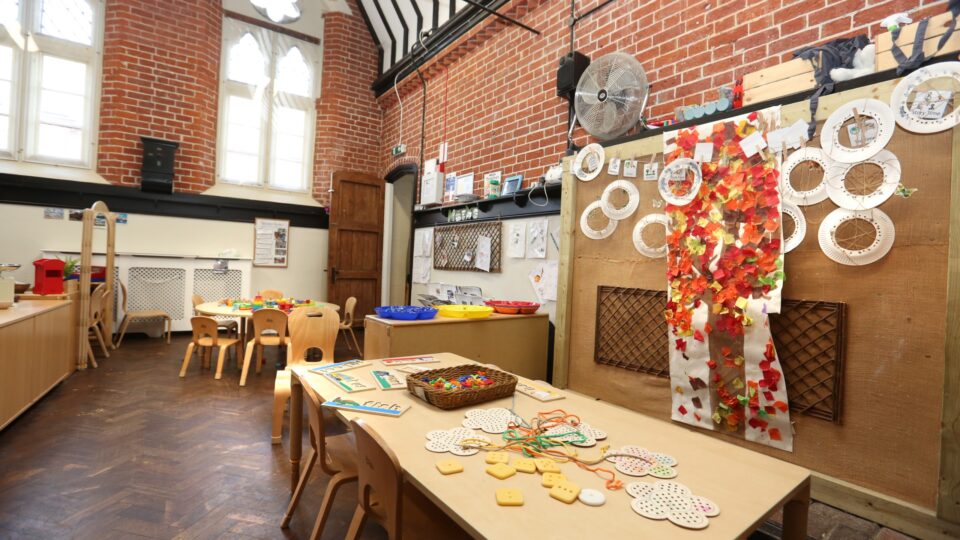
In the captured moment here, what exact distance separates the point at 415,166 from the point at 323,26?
315 centimetres

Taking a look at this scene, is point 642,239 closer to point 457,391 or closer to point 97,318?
point 457,391

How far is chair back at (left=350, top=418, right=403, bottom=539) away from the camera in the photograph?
3.80ft

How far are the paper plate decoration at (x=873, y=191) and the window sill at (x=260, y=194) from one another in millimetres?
6727

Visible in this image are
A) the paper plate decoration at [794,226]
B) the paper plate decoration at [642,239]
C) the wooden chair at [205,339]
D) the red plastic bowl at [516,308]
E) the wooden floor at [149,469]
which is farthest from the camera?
the wooden chair at [205,339]

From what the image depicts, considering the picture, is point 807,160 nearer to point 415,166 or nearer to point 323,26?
point 415,166

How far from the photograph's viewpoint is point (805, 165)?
218 cm

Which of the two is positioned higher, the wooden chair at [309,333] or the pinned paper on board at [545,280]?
the pinned paper on board at [545,280]

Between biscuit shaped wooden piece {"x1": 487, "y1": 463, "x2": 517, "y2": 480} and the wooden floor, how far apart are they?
3.65 feet

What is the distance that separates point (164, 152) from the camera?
19.8 feet

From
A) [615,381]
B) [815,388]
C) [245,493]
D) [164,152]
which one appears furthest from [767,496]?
[164,152]

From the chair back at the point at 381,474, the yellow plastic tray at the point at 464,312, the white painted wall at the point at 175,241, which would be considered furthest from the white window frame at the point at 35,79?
the chair back at the point at 381,474

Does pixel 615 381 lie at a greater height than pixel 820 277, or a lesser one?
lesser

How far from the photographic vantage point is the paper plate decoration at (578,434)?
1.43 m

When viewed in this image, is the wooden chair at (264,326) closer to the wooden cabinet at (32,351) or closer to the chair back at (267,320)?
the chair back at (267,320)
